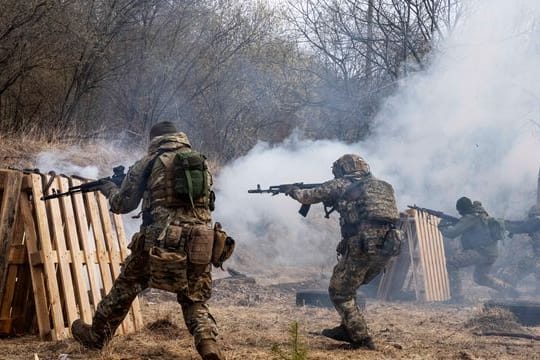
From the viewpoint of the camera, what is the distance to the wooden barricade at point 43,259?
5660 mm

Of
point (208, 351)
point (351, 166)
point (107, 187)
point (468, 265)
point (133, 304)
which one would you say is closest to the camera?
point (208, 351)

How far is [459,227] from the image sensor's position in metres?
10.9

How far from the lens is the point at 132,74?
1709 cm

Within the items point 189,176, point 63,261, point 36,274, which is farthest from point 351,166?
point 36,274

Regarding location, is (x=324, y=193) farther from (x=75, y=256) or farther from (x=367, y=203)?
(x=75, y=256)

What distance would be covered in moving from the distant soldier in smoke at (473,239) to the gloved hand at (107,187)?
685 centimetres

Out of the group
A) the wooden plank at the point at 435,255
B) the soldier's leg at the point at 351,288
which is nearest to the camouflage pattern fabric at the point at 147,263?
the soldier's leg at the point at 351,288

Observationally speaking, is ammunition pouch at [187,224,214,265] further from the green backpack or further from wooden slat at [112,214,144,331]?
wooden slat at [112,214,144,331]

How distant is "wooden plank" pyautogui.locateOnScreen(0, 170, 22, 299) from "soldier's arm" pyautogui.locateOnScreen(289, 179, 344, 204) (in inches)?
106

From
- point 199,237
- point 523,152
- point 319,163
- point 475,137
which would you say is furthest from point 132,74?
point 199,237

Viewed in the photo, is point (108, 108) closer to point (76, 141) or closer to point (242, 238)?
point (76, 141)

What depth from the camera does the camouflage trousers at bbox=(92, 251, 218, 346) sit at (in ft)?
15.9

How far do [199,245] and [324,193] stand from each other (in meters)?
2.05

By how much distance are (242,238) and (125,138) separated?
170 inches
